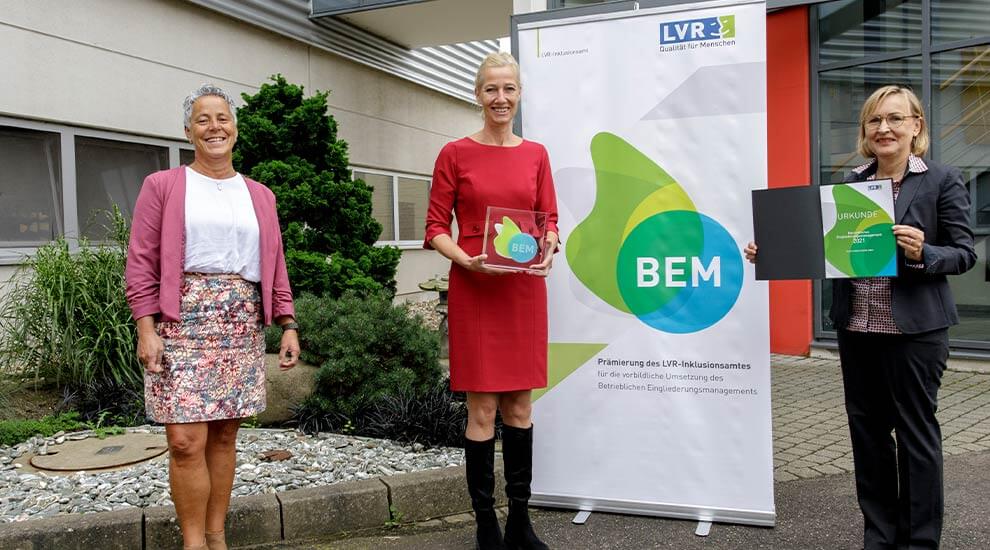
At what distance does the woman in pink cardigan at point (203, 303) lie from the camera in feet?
9.34

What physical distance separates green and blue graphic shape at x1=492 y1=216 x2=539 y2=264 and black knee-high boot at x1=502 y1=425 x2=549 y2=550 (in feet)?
2.65

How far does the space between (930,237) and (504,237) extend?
1663 millimetres

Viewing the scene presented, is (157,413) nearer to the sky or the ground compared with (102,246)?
nearer to the ground

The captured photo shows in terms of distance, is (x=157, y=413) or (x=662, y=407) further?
(x=662, y=407)

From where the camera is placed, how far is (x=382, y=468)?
4.19 meters

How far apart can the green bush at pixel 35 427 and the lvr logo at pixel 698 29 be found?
427 centimetres

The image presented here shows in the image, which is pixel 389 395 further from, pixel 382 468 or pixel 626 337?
pixel 626 337

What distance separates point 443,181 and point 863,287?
1.79 meters

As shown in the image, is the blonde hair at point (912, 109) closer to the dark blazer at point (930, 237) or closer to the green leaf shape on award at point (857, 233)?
the dark blazer at point (930, 237)

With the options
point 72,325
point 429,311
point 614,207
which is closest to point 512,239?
point 614,207

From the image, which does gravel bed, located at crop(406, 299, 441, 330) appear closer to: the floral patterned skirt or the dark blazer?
the floral patterned skirt

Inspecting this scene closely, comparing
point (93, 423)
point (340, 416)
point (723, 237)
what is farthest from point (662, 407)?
point (93, 423)

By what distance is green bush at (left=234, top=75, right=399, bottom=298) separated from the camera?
6.77 meters

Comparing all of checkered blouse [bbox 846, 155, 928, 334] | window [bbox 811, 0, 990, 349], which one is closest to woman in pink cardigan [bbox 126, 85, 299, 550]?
checkered blouse [bbox 846, 155, 928, 334]
